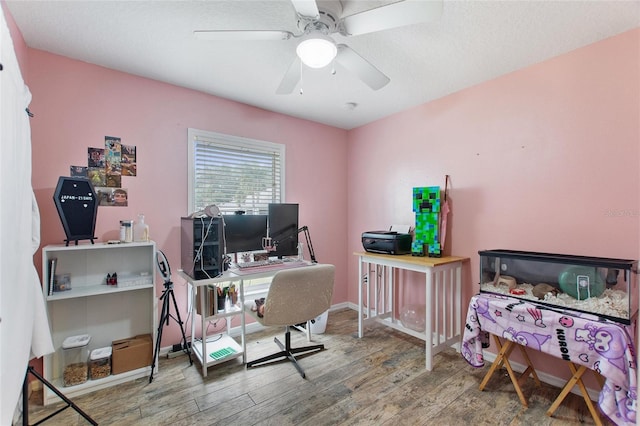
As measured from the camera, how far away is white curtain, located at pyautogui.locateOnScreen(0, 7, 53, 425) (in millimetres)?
1148

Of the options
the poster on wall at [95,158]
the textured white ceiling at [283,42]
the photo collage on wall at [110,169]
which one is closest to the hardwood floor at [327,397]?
the photo collage on wall at [110,169]

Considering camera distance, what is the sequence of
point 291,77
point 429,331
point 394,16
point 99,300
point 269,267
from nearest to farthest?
point 394,16, point 291,77, point 99,300, point 429,331, point 269,267

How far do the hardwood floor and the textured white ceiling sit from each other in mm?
2427

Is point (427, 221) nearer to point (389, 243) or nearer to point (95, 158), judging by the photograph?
point (389, 243)

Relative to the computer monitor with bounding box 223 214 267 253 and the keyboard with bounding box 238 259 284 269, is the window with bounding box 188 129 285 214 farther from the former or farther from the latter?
the keyboard with bounding box 238 259 284 269

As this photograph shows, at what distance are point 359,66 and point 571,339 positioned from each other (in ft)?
6.67

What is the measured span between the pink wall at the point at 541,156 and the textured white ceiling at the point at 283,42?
17 centimetres

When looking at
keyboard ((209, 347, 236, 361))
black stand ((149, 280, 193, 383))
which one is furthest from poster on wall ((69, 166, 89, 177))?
keyboard ((209, 347, 236, 361))

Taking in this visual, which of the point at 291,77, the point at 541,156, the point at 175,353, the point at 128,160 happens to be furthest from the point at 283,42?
the point at 175,353

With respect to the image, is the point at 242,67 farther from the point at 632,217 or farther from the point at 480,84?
the point at 632,217

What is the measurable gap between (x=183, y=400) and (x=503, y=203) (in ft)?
9.44

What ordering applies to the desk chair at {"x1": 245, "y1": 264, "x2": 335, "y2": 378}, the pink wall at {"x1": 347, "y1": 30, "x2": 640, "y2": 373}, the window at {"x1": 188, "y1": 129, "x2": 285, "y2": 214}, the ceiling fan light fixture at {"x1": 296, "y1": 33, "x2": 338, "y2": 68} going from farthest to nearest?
the window at {"x1": 188, "y1": 129, "x2": 285, "y2": 214} → the desk chair at {"x1": 245, "y1": 264, "x2": 335, "y2": 378} → the pink wall at {"x1": 347, "y1": 30, "x2": 640, "y2": 373} → the ceiling fan light fixture at {"x1": 296, "y1": 33, "x2": 338, "y2": 68}

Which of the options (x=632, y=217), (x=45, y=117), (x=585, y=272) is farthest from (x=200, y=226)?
(x=632, y=217)

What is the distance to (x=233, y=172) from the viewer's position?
2916 millimetres
